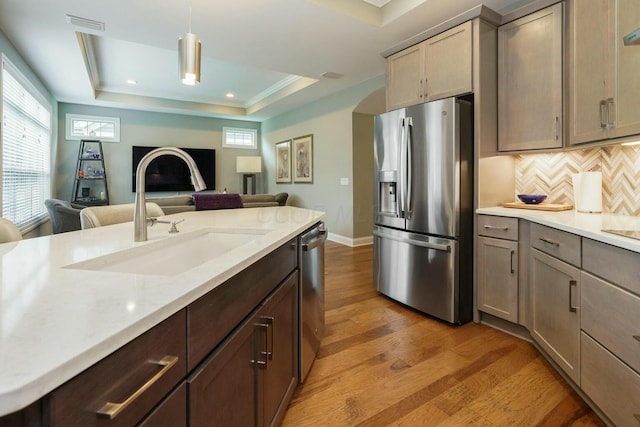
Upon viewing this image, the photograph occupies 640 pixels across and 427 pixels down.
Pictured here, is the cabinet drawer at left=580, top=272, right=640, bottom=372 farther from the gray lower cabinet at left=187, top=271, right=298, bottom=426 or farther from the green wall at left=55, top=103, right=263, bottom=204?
the green wall at left=55, top=103, right=263, bottom=204

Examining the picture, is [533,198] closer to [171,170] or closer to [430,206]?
[430,206]

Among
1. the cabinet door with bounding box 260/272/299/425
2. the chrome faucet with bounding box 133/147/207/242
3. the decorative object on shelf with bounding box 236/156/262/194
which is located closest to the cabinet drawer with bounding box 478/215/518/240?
the cabinet door with bounding box 260/272/299/425

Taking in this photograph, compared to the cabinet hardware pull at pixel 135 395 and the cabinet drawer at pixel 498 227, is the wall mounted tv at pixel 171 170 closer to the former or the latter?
the cabinet drawer at pixel 498 227

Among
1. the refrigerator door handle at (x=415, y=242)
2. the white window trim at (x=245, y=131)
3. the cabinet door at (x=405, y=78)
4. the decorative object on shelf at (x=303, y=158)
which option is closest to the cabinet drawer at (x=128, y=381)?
the refrigerator door handle at (x=415, y=242)

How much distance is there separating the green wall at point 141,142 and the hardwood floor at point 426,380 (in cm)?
626

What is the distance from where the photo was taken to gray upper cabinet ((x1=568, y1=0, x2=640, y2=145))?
1740mm

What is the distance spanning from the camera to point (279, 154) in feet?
24.8

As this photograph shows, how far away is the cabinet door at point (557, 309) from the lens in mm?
1662

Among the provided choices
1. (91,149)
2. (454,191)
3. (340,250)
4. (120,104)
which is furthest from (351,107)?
(91,149)

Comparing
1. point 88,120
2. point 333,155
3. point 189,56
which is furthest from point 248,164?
point 189,56

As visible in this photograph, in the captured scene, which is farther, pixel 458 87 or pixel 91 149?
pixel 91 149

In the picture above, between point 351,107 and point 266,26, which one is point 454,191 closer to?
point 266,26

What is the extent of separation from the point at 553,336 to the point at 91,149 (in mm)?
7819

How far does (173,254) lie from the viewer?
4.57 ft
